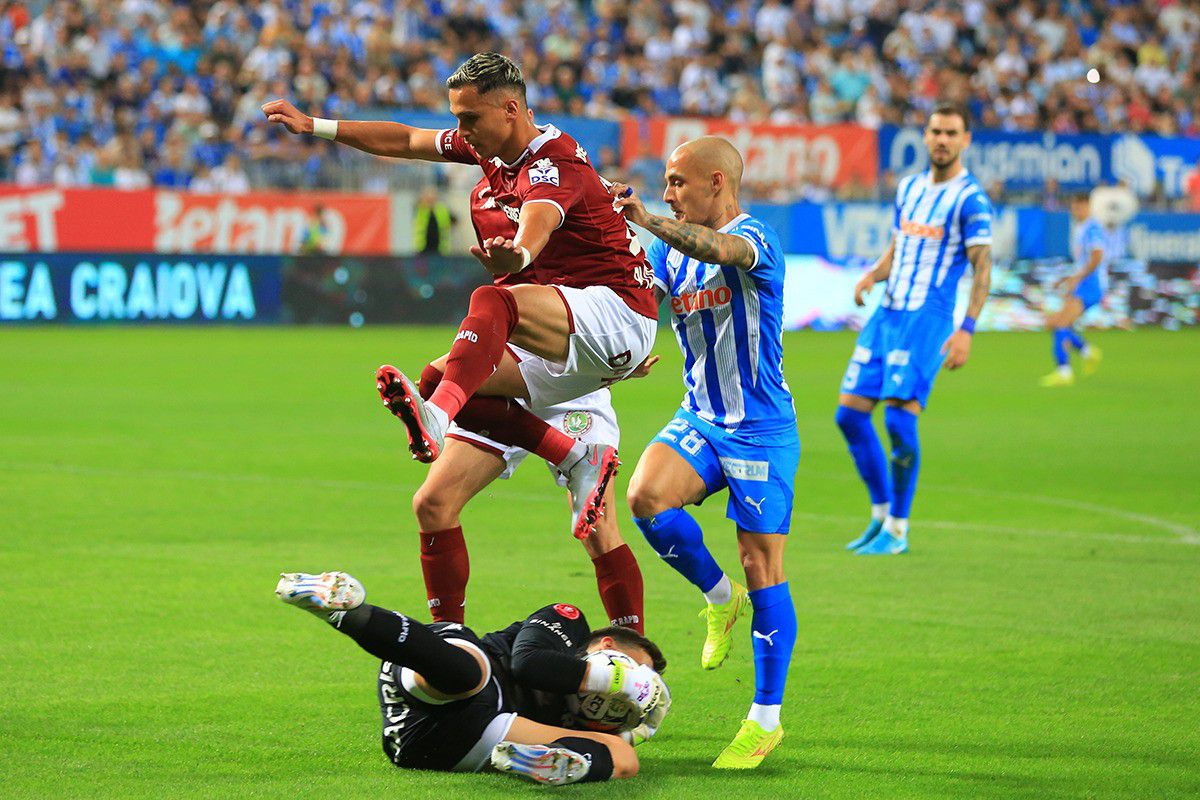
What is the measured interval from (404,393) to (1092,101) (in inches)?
1209

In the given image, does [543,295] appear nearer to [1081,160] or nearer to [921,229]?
[921,229]

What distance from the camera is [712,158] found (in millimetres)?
5402

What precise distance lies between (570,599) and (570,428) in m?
1.57

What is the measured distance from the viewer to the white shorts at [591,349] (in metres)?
5.50

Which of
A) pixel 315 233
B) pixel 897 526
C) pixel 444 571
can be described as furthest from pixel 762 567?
pixel 315 233

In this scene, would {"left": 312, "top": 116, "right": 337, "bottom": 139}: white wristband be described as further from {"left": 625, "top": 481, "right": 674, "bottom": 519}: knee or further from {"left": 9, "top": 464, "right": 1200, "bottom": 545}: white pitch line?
{"left": 9, "top": 464, "right": 1200, "bottom": 545}: white pitch line

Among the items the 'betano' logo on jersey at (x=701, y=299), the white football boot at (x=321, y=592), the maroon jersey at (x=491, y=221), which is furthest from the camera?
the maroon jersey at (x=491, y=221)

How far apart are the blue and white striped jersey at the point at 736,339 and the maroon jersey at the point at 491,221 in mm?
593

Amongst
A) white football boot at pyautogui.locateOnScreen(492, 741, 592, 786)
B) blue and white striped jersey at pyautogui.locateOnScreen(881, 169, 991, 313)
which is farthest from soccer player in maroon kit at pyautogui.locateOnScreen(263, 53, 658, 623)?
blue and white striped jersey at pyautogui.locateOnScreen(881, 169, 991, 313)

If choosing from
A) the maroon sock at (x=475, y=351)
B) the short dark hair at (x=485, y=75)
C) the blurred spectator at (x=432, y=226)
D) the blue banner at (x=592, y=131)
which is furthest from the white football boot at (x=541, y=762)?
the blue banner at (x=592, y=131)

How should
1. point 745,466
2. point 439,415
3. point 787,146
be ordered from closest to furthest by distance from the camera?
point 439,415 < point 745,466 < point 787,146

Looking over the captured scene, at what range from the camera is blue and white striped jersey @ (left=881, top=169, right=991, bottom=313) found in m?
9.18

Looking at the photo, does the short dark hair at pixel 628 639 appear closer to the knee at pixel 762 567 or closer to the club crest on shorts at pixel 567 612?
the club crest on shorts at pixel 567 612

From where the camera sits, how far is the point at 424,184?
25.8m
